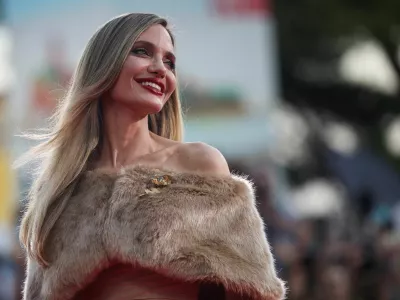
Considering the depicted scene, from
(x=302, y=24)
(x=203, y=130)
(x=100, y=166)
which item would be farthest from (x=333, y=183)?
(x=100, y=166)

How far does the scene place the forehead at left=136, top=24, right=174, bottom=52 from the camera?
205 inches

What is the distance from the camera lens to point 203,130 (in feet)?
47.4

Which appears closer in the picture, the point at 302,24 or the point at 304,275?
the point at 304,275

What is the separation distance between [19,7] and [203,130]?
246cm

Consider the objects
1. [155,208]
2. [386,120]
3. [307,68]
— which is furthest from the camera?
[307,68]

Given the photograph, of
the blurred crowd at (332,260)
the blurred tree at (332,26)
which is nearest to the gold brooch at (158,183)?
the blurred crowd at (332,260)

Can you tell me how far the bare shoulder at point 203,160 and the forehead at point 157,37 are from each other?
1.34ft

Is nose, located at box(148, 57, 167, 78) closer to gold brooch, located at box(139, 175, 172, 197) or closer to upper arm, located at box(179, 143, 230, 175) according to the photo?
upper arm, located at box(179, 143, 230, 175)

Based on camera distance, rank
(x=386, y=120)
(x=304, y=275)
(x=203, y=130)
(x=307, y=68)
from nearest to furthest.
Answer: (x=304, y=275) < (x=203, y=130) < (x=386, y=120) < (x=307, y=68)

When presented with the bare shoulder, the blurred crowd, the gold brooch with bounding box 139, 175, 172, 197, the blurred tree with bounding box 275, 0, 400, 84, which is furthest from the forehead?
the blurred tree with bounding box 275, 0, 400, 84

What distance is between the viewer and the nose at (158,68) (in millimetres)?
5199

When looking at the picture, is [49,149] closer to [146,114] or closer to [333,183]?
[146,114]

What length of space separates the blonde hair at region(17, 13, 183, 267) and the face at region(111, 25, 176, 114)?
0.03 m

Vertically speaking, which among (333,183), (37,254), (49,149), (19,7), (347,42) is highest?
(49,149)
